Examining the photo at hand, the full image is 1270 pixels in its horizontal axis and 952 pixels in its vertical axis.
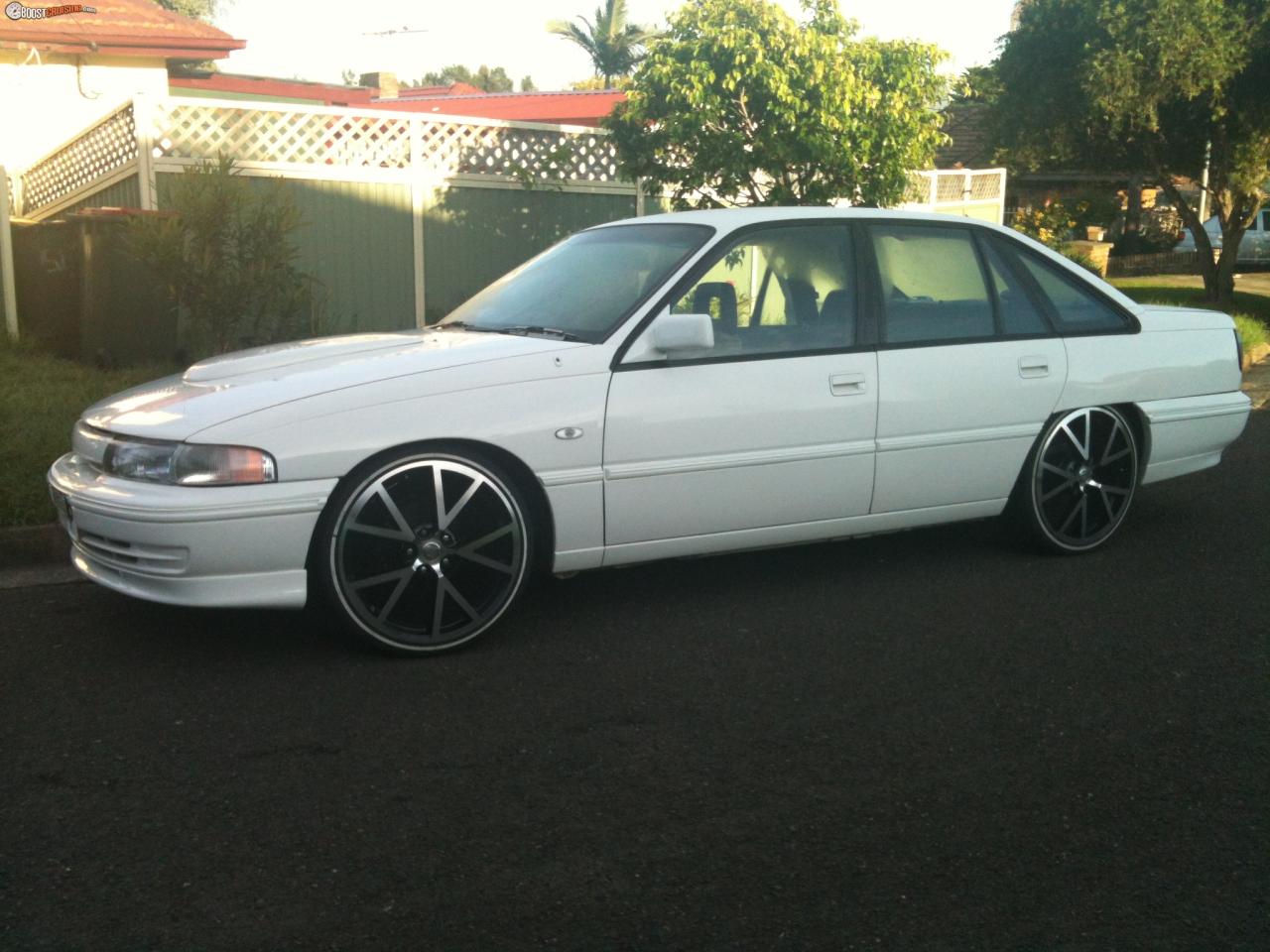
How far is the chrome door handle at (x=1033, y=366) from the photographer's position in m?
5.72

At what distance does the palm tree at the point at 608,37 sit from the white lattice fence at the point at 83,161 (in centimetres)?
4143

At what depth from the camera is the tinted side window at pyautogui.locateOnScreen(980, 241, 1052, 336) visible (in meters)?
5.81

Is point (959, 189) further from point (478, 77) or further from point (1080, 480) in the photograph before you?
point (478, 77)

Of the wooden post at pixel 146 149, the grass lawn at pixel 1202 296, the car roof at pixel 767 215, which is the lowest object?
the grass lawn at pixel 1202 296

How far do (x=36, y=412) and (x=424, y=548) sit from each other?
4431 millimetres

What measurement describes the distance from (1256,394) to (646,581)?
7.60m

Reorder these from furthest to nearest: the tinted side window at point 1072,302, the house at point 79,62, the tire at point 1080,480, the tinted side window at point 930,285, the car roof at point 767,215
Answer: the house at point 79,62
the tinted side window at point 1072,302
the tire at point 1080,480
the tinted side window at point 930,285
the car roof at point 767,215

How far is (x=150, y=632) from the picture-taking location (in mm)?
4867

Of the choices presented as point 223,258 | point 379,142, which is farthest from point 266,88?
point 223,258

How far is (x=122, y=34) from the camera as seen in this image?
1706cm

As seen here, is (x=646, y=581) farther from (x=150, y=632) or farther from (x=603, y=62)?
(x=603, y=62)

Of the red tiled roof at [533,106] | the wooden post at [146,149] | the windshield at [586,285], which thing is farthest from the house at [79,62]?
the red tiled roof at [533,106]

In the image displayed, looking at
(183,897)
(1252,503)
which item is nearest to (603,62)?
(1252,503)

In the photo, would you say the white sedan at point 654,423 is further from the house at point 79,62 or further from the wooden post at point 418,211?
the house at point 79,62
